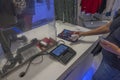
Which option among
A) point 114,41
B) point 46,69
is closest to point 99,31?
point 114,41

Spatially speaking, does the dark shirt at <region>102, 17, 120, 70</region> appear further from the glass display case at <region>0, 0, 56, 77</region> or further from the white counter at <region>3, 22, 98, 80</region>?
the glass display case at <region>0, 0, 56, 77</region>

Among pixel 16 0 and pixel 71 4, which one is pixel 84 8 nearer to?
pixel 71 4

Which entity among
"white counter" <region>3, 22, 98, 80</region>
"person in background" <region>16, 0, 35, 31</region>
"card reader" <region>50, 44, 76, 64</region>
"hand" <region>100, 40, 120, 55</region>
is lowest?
"white counter" <region>3, 22, 98, 80</region>

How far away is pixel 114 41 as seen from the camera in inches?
38.1

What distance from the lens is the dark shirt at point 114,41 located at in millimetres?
939

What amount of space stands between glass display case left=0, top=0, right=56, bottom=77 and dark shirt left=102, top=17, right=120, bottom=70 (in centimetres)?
45

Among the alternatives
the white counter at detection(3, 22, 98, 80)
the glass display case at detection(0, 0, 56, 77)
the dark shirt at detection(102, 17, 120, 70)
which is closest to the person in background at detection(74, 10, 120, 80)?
the dark shirt at detection(102, 17, 120, 70)

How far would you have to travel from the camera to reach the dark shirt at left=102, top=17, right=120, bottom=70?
3.08ft

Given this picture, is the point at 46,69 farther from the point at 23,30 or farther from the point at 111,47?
the point at 111,47

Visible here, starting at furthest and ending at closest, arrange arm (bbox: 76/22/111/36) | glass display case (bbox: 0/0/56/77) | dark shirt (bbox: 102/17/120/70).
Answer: arm (bbox: 76/22/111/36) → dark shirt (bbox: 102/17/120/70) → glass display case (bbox: 0/0/56/77)

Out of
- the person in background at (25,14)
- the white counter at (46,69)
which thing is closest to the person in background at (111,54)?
the white counter at (46,69)

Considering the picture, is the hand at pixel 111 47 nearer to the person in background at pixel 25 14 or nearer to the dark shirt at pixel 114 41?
the dark shirt at pixel 114 41

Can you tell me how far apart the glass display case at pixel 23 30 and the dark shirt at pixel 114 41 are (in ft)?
1.46

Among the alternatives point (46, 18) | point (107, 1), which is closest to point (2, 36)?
point (46, 18)
